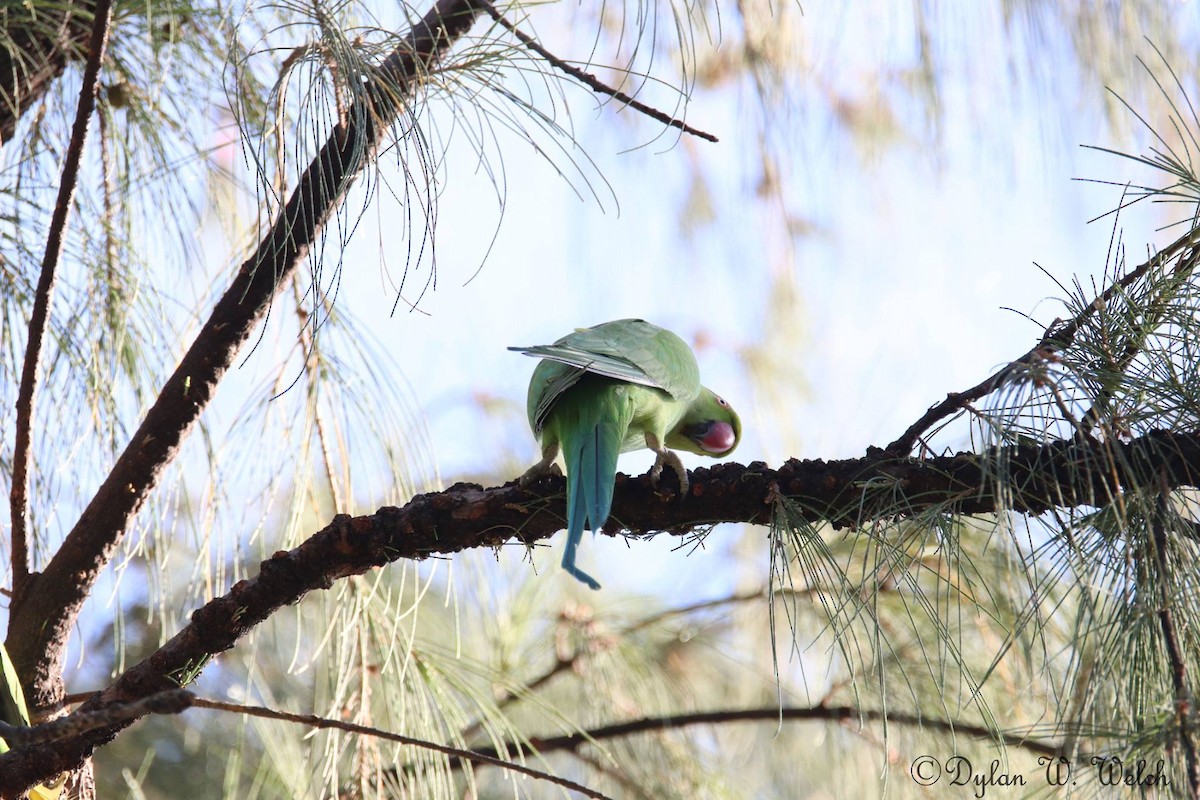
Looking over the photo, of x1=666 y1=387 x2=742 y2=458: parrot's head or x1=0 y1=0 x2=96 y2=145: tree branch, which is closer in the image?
x1=0 y1=0 x2=96 y2=145: tree branch

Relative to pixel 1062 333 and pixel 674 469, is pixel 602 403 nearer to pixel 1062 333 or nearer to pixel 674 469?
pixel 674 469

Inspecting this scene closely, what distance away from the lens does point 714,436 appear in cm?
206

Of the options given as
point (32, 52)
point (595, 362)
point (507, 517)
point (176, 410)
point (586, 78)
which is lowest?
point (507, 517)

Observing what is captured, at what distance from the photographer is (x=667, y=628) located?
252 centimetres

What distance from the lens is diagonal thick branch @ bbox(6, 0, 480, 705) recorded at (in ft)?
4.36

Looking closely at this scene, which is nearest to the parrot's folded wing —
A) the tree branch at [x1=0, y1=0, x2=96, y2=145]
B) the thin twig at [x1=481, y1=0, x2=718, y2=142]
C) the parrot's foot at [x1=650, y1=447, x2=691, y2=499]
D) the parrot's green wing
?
the parrot's green wing

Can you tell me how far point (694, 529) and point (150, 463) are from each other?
751mm

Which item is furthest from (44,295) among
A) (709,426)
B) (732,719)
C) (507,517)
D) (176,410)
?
(732,719)

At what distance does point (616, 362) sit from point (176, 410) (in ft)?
2.08

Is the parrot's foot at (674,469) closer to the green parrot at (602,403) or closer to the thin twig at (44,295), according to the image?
the green parrot at (602,403)

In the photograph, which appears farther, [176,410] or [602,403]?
[602,403]

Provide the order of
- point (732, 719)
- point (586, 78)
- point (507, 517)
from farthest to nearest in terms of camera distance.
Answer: point (732, 719) → point (586, 78) → point (507, 517)

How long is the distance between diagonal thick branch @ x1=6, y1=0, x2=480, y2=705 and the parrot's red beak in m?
0.91

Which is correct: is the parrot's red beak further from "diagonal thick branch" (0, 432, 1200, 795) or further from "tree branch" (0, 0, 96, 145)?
"tree branch" (0, 0, 96, 145)
